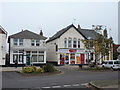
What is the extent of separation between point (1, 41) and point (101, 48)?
16.4 m

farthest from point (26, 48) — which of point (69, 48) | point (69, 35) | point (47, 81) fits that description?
point (47, 81)

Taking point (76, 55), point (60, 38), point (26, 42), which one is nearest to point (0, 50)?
point (26, 42)

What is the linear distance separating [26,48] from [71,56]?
8.94 meters

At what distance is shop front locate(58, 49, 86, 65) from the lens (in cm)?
3841

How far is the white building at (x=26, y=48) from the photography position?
115 ft

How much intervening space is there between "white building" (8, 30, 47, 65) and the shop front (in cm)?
368

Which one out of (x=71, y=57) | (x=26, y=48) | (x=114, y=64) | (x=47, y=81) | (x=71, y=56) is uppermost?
(x=26, y=48)

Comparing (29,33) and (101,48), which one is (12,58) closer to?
(29,33)

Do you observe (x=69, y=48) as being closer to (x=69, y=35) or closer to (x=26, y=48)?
(x=69, y=35)

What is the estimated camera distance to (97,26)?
29.5 m

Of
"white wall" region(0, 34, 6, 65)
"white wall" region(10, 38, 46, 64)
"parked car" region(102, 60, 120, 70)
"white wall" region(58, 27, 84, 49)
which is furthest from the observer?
"white wall" region(58, 27, 84, 49)

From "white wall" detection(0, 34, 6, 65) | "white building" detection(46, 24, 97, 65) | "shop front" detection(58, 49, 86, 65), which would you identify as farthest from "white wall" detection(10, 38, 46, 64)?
"shop front" detection(58, 49, 86, 65)

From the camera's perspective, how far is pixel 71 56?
128 feet

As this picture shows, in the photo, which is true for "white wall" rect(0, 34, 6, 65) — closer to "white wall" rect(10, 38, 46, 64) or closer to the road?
"white wall" rect(10, 38, 46, 64)
